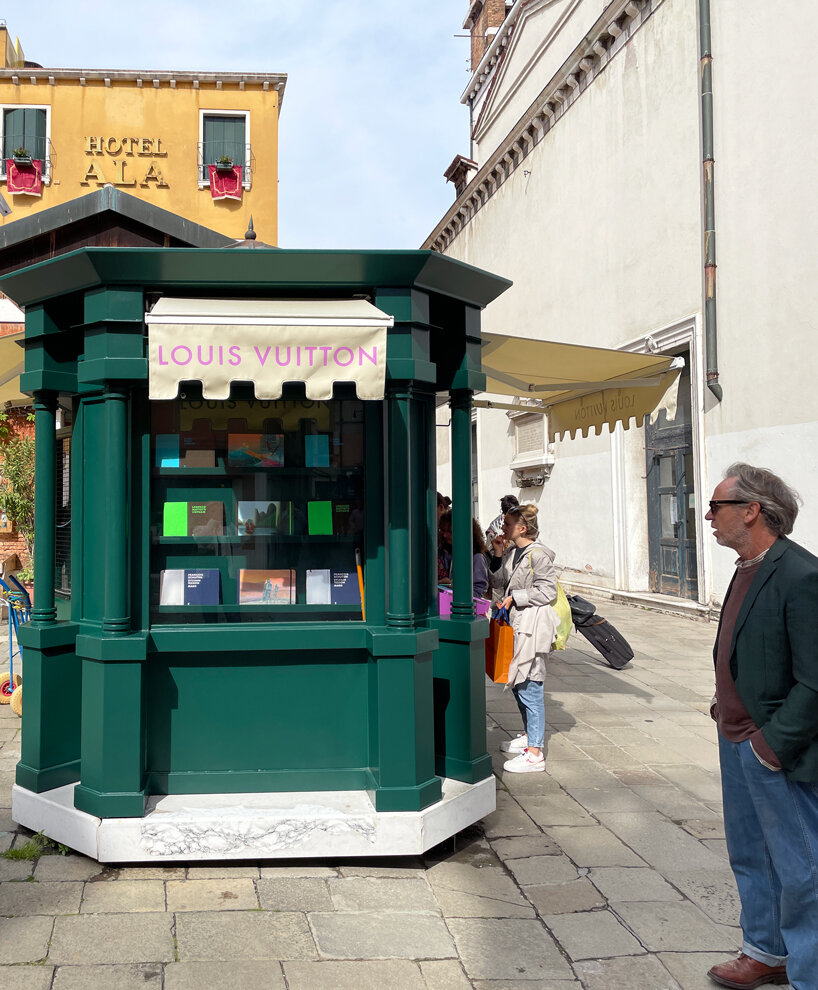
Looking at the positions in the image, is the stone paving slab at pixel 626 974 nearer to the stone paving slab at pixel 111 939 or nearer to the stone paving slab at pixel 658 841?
the stone paving slab at pixel 658 841

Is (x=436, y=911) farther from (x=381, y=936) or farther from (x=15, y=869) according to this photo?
(x=15, y=869)

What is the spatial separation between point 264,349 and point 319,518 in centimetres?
97

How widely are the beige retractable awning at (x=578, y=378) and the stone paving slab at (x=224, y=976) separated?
3564 millimetres

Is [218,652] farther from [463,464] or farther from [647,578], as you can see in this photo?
[647,578]

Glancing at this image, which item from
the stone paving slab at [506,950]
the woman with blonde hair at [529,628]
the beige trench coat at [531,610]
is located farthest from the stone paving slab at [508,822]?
the stone paving slab at [506,950]

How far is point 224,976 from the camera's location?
9.29 ft

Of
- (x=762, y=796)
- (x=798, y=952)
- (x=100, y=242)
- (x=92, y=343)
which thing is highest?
(x=100, y=242)

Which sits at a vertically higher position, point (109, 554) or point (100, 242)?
point (100, 242)

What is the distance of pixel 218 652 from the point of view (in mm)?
4059

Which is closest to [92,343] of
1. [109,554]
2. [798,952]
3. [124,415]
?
[124,415]

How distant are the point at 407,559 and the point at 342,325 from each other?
113 centimetres

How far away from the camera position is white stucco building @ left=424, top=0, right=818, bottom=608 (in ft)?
34.6

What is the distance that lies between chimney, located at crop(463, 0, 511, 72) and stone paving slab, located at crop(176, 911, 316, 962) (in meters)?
29.3

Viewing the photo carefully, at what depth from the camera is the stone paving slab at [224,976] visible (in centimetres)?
277
